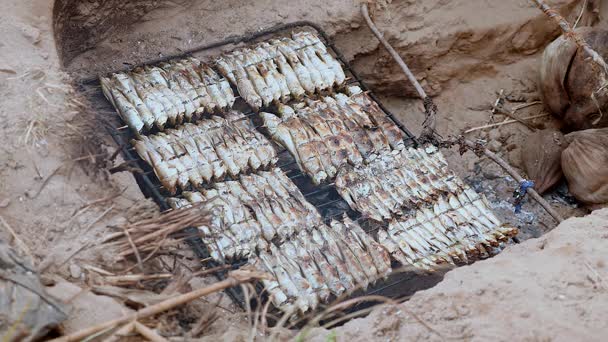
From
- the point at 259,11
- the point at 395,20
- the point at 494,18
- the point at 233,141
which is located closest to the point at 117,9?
the point at 259,11

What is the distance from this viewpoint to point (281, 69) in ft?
21.1

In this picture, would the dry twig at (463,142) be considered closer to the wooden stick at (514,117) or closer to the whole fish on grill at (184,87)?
the wooden stick at (514,117)

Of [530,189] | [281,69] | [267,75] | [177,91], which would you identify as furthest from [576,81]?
[177,91]

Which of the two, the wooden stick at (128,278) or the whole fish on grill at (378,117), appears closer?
the wooden stick at (128,278)

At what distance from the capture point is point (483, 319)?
388 cm

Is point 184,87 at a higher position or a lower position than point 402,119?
higher

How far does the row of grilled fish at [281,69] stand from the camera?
623 cm

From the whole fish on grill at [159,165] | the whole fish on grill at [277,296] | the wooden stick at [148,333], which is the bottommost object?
the whole fish on grill at [277,296]

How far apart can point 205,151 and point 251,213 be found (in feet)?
2.18

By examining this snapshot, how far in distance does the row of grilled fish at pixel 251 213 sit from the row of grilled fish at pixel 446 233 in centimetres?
64

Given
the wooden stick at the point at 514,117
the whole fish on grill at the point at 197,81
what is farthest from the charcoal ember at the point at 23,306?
the wooden stick at the point at 514,117

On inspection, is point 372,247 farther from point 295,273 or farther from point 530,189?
point 530,189

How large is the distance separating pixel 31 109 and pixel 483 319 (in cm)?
320

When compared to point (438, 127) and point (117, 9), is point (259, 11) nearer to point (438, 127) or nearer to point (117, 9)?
point (117, 9)
